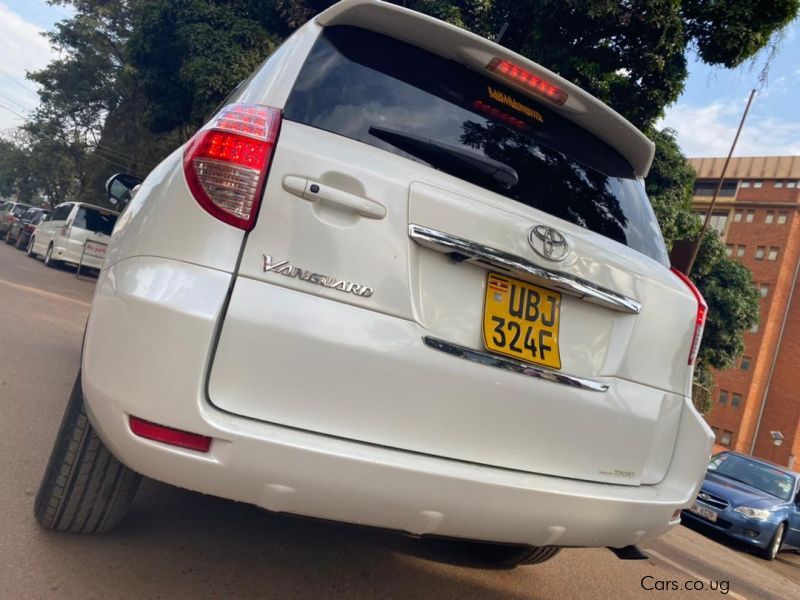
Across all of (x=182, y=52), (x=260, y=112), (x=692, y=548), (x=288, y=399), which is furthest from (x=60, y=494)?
(x=182, y=52)

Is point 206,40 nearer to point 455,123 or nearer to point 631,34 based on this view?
point 631,34

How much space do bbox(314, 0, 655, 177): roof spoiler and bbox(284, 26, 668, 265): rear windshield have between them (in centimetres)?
3

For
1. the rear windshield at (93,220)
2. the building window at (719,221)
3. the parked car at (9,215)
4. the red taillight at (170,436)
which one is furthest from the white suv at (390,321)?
the building window at (719,221)

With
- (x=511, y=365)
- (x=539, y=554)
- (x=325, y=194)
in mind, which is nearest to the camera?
(x=325, y=194)

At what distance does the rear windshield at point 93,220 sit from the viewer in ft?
49.1

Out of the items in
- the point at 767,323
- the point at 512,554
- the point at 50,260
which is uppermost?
the point at 767,323

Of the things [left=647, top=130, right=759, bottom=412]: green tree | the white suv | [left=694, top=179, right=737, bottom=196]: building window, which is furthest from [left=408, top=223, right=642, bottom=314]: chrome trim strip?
[left=694, top=179, right=737, bottom=196]: building window

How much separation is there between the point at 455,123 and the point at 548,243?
482 mm

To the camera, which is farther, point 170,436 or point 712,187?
point 712,187

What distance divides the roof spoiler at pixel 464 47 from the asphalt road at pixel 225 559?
1.60 metres

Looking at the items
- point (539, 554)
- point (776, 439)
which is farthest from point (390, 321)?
point (776, 439)

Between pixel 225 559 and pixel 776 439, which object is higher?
pixel 225 559

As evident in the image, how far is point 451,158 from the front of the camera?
78.0 inches

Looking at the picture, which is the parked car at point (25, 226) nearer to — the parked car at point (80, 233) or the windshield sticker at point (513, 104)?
the parked car at point (80, 233)
